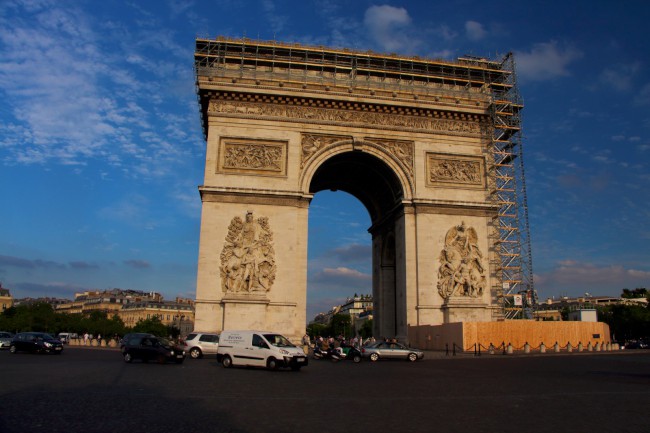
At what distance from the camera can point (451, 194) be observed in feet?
93.3

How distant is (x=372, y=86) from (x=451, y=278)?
430 inches

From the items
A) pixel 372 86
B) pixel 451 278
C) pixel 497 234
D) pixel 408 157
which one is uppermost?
pixel 372 86

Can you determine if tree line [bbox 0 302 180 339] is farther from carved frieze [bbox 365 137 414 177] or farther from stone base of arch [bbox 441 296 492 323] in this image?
stone base of arch [bbox 441 296 492 323]

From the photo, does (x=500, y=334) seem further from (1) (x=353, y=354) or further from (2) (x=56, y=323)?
(2) (x=56, y=323)

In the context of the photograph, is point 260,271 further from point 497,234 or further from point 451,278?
point 497,234

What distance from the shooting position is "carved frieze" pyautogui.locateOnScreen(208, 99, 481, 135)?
27266 millimetres

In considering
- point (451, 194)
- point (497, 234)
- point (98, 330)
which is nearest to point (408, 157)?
point (451, 194)

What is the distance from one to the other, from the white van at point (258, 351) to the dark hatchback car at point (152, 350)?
2.36m

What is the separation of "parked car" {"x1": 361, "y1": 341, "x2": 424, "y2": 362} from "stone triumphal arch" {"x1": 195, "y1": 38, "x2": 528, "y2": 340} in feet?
10.7

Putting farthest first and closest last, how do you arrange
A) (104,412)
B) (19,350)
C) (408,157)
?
(408,157)
(19,350)
(104,412)

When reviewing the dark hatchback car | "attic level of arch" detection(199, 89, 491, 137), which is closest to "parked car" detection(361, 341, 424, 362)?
the dark hatchback car

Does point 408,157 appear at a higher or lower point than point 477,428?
higher

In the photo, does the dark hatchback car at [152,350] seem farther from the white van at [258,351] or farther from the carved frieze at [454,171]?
the carved frieze at [454,171]

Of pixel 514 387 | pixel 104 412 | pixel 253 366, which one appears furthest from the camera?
pixel 253 366
